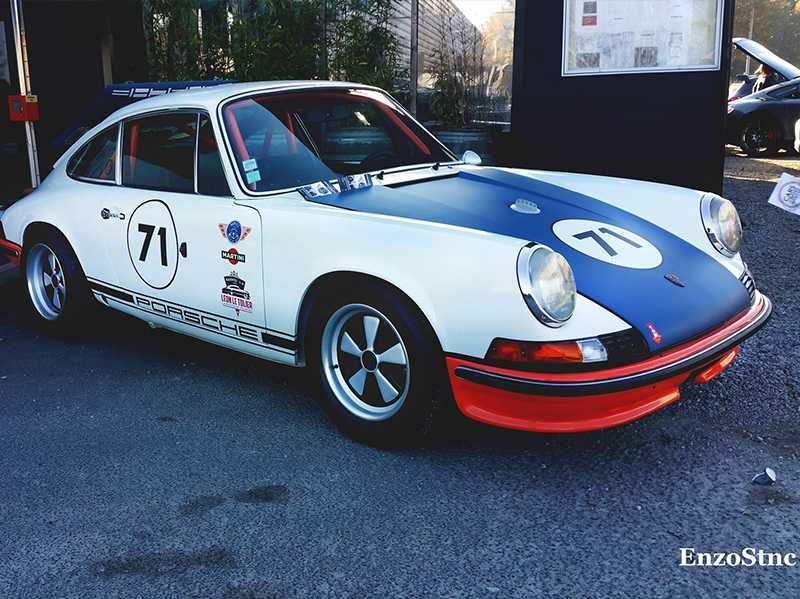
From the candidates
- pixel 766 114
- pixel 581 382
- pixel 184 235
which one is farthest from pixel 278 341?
pixel 766 114

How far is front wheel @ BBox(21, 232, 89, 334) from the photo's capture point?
424cm

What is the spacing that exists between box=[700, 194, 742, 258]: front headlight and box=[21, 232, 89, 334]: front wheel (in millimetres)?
3046

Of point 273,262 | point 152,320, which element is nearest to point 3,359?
point 152,320

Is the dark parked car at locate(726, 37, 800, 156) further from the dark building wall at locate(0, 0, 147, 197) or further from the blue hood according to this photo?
the blue hood

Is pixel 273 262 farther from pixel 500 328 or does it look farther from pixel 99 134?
pixel 99 134

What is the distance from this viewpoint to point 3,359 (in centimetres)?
420

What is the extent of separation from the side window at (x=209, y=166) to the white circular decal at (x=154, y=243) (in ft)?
0.73

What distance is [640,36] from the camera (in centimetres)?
675

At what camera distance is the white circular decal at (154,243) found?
3639 mm

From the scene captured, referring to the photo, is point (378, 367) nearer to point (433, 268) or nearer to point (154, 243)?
point (433, 268)

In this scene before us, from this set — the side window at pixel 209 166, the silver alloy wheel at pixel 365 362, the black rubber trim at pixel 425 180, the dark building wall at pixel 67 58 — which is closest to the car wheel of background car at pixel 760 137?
the dark building wall at pixel 67 58

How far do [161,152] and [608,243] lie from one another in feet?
7.03

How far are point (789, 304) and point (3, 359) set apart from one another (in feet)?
14.2

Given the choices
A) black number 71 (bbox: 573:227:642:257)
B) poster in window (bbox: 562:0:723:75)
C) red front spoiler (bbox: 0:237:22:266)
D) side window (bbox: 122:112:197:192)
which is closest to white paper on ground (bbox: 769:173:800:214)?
black number 71 (bbox: 573:227:642:257)
